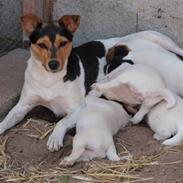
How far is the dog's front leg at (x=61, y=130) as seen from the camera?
5.04 m

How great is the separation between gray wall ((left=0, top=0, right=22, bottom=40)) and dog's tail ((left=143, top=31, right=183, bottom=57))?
1801 millimetres

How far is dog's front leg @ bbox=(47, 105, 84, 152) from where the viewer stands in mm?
5043

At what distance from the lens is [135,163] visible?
15.6 ft

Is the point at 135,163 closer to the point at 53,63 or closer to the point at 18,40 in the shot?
the point at 53,63

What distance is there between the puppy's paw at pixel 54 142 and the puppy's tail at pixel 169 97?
966 millimetres

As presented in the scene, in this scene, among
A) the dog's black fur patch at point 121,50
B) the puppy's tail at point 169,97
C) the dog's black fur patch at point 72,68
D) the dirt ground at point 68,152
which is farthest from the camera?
the dog's black fur patch at point 121,50

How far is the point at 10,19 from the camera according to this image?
7285mm

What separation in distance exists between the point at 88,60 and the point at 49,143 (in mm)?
1266

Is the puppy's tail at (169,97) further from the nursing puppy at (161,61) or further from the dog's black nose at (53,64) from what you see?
the dog's black nose at (53,64)

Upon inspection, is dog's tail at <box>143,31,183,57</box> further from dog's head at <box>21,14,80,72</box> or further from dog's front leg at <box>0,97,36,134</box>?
dog's front leg at <box>0,97,36,134</box>

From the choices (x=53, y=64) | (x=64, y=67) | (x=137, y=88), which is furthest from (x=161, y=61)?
(x=53, y=64)

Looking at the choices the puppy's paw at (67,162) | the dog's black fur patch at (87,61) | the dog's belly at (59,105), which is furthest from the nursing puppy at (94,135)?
the dog's black fur patch at (87,61)

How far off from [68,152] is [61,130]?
25 centimetres

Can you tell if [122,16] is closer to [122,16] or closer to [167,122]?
[122,16]
